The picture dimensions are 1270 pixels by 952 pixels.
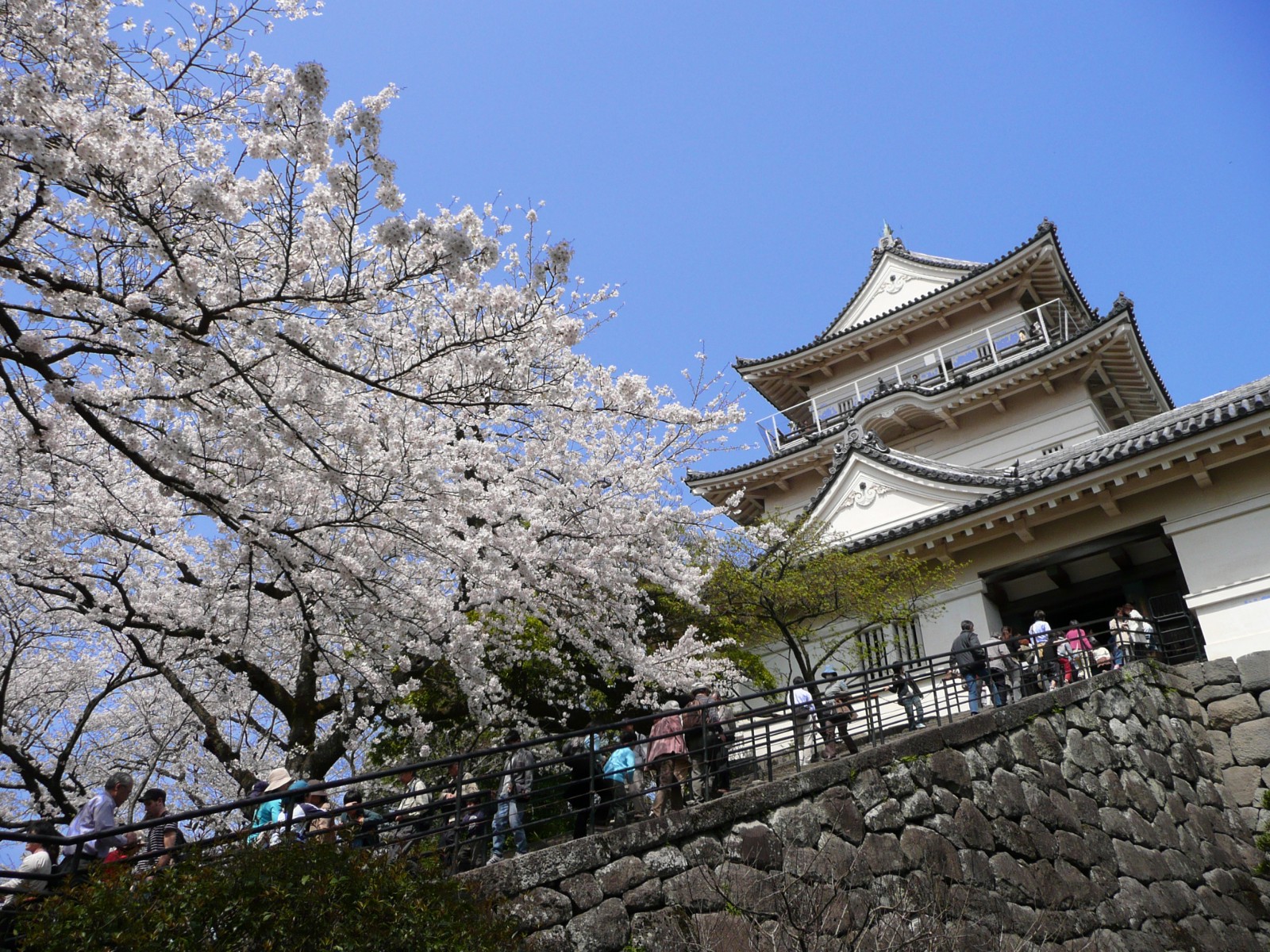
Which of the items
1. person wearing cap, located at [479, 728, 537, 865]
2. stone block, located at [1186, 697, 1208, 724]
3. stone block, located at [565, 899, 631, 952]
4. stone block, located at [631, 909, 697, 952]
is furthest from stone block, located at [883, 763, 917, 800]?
stone block, located at [1186, 697, 1208, 724]

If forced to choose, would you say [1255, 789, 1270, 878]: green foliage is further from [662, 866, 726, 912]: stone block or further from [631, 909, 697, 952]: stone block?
[631, 909, 697, 952]: stone block

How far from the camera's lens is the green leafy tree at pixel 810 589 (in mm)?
13727

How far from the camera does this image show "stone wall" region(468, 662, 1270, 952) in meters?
6.77

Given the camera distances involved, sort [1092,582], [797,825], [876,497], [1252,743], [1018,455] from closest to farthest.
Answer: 1. [797,825]
2. [1252,743]
3. [1092,582]
4. [876,497]
5. [1018,455]

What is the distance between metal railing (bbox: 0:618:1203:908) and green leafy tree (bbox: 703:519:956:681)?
1.09 metres

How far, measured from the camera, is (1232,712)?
38.1ft

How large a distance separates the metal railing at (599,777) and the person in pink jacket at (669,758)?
0.02m

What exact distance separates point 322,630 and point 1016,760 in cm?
788

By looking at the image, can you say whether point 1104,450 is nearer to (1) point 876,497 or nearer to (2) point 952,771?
(1) point 876,497

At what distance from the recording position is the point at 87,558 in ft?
35.8

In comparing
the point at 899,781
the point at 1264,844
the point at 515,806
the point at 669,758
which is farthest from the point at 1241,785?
the point at 515,806

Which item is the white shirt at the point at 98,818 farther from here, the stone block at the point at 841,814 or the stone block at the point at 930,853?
the stone block at the point at 930,853

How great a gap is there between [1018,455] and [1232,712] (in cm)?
951

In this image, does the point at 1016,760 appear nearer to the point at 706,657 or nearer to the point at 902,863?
the point at 902,863
